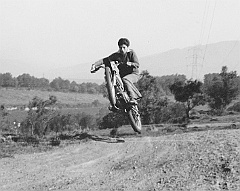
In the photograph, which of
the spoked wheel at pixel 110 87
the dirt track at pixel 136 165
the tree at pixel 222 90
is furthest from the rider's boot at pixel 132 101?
the tree at pixel 222 90

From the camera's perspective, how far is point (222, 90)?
59.4 m

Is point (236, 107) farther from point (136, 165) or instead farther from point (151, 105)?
point (136, 165)

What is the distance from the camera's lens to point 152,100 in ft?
131

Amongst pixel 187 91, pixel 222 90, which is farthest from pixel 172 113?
pixel 222 90

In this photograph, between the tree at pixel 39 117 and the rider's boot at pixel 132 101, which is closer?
the rider's boot at pixel 132 101

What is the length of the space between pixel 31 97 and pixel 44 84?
23931mm

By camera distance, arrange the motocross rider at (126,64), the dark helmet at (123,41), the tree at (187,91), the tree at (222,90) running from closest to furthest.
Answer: the dark helmet at (123,41) < the motocross rider at (126,64) < the tree at (187,91) < the tree at (222,90)

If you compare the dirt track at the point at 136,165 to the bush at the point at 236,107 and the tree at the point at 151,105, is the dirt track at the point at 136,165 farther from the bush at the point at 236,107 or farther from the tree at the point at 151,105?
the bush at the point at 236,107

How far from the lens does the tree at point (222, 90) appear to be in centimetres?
5891

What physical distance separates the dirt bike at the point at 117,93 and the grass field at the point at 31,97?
66472 millimetres

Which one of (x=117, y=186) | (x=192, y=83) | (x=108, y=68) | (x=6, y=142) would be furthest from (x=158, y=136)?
(x=108, y=68)

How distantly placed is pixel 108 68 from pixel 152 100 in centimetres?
3124

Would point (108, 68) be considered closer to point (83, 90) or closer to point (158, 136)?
point (158, 136)

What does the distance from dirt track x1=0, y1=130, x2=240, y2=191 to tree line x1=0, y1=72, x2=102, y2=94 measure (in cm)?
6350
